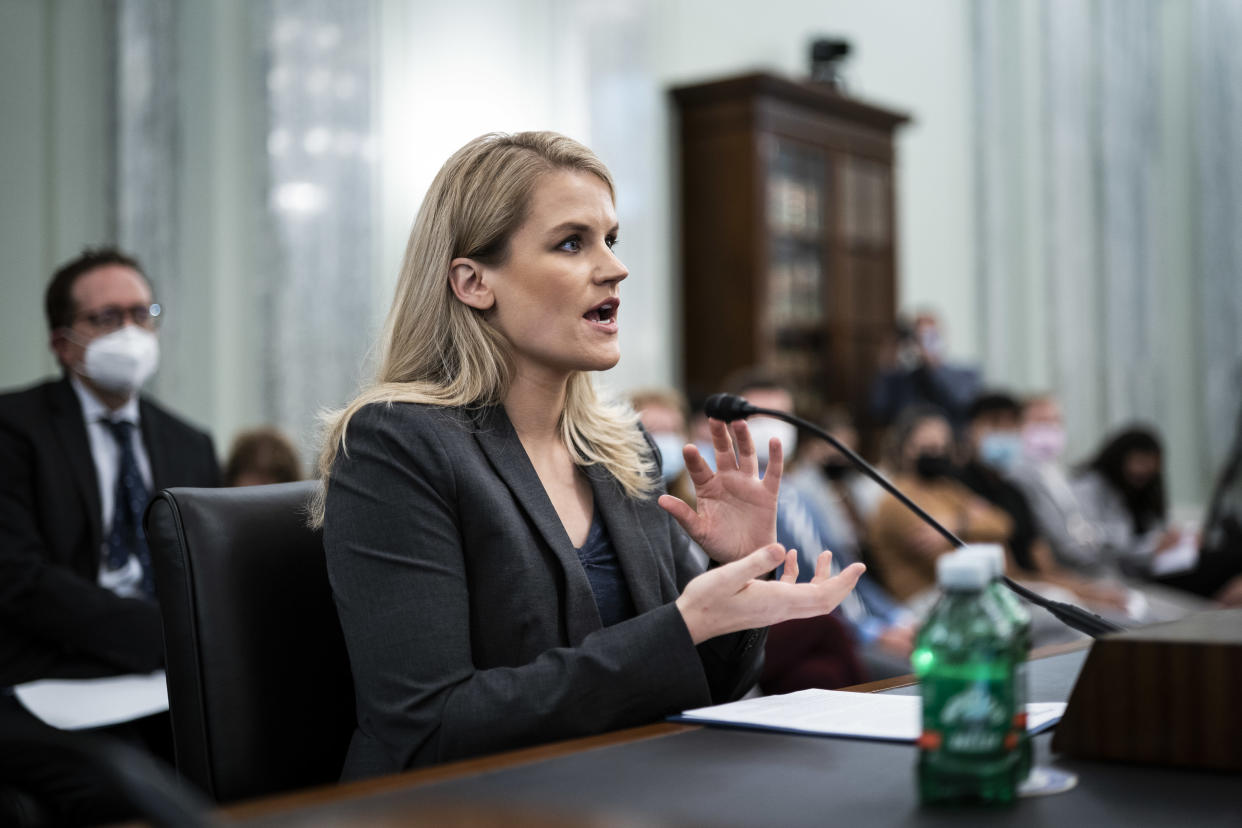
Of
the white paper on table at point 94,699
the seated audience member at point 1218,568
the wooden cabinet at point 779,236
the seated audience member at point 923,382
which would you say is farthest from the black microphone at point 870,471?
the seated audience member at point 923,382

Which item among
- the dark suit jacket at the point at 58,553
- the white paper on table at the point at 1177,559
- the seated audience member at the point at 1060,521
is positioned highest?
the dark suit jacket at the point at 58,553

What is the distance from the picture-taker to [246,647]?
4.30 feet

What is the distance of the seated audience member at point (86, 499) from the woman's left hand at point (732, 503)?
129cm

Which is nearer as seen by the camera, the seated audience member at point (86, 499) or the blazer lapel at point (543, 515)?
the blazer lapel at point (543, 515)

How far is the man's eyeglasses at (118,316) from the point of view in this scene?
2.82 m

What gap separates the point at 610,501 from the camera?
1.56 metres

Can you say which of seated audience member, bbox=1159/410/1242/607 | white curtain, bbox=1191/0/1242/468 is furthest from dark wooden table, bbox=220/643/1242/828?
white curtain, bbox=1191/0/1242/468

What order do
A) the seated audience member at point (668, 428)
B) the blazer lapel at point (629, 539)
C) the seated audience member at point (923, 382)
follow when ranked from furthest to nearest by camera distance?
the seated audience member at point (923, 382) → the seated audience member at point (668, 428) → the blazer lapel at point (629, 539)

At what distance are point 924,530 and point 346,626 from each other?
324cm

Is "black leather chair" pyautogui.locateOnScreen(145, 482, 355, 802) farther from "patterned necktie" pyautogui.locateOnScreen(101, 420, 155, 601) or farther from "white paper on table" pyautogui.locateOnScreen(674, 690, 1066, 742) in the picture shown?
"patterned necktie" pyautogui.locateOnScreen(101, 420, 155, 601)

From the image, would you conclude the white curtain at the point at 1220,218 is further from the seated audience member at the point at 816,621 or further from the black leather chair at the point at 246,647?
the black leather chair at the point at 246,647

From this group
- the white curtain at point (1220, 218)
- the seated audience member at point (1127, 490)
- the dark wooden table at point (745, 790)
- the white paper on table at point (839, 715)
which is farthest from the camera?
the white curtain at point (1220, 218)

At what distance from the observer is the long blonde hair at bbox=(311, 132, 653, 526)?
152cm

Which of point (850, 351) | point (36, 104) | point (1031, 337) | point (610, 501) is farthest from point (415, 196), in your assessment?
point (1031, 337)
